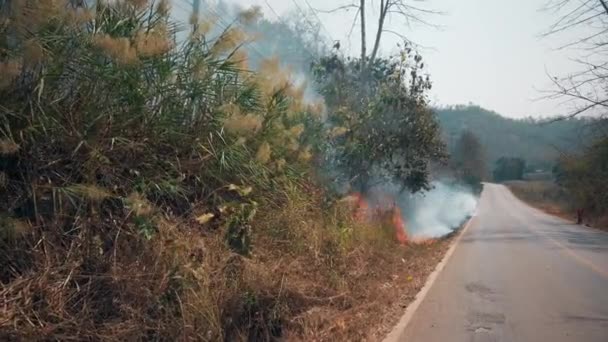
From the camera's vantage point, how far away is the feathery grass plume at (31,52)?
5.02 meters

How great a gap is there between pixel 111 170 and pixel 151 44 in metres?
1.34

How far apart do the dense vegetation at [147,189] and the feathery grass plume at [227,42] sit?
17 mm

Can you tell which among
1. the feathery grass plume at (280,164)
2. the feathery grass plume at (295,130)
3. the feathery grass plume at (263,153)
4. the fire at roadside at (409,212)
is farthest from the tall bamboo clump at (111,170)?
the fire at roadside at (409,212)

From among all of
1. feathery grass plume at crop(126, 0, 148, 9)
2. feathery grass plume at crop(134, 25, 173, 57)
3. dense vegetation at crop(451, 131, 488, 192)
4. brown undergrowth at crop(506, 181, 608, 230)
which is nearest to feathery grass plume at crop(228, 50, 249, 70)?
feathery grass plume at crop(134, 25, 173, 57)

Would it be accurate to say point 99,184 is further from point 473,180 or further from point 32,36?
point 473,180

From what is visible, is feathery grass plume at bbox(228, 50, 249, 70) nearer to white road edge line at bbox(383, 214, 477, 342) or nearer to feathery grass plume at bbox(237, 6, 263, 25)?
feathery grass plume at bbox(237, 6, 263, 25)

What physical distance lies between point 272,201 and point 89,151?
2629mm

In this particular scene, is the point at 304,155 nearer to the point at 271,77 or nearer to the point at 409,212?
the point at 271,77

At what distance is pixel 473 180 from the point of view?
7600cm

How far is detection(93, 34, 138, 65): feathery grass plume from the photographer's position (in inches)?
214

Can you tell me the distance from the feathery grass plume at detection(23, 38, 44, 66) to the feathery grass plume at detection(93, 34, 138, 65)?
0.56m

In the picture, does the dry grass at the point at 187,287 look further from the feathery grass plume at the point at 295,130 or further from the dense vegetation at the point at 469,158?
the dense vegetation at the point at 469,158

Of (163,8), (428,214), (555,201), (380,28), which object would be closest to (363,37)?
(380,28)

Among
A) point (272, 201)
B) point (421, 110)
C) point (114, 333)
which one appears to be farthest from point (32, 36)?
point (421, 110)
